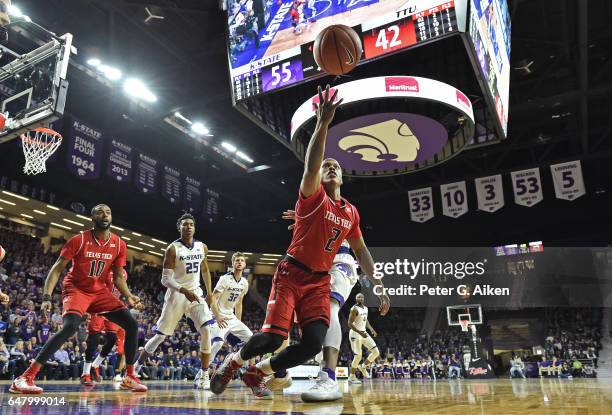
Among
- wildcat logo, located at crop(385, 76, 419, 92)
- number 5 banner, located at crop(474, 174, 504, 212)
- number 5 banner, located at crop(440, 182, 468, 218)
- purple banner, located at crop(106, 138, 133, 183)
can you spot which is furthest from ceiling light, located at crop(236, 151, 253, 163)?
wildcat logo, located at crop(385, 76, 419, 92)

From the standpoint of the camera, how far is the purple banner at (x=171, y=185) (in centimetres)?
1808

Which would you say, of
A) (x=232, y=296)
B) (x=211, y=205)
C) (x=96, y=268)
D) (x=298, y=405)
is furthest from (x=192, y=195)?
(x=298, y=405)

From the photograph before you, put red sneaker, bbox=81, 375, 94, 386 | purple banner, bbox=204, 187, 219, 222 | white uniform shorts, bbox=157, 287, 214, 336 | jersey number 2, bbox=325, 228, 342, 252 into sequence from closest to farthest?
jersey number 2, bbox=325, 228, 342, 252, white uniform shorts, bbox=157, 287, 214, 336, red sneaker, bbox=81, 375, 94, 386, purple banner, bbox=204, 187, 219, 222

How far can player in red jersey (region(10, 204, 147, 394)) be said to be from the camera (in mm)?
4883

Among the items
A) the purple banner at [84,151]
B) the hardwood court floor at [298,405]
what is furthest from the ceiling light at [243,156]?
the hardwood court floor at [298,405]

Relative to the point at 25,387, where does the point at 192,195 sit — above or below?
above

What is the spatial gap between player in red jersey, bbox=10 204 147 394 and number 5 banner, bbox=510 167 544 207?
15.6 meters

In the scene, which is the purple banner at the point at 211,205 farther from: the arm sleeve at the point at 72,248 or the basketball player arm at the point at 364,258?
the basketball player arm at the point at 364,258

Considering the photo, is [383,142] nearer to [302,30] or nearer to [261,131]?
[302,30]

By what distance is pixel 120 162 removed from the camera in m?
16.1

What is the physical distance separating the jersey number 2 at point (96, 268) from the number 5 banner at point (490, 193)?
15.6 m

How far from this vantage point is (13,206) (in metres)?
20.3

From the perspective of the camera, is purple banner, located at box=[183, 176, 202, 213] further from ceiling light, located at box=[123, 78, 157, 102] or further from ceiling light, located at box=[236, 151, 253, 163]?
ceiling light, located at box=[123, 78, 157, 102]

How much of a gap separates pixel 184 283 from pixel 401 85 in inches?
231
